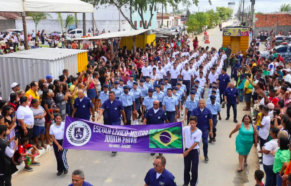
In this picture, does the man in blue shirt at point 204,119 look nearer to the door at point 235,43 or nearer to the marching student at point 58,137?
the marching student at point 58,137

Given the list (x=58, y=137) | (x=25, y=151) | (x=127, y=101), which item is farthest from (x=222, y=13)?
(x=25, y=151)

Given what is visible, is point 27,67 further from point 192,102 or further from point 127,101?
point 192,102

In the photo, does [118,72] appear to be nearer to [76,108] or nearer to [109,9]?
[76,108]

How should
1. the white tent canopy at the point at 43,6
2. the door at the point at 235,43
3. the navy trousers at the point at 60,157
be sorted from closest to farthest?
the navy trousers at the point at 60,157 → the white tent canopy at the point at 43,6 → the door at the point at 235,43

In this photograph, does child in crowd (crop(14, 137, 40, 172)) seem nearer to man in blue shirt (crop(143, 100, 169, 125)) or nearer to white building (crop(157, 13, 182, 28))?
man in blue shirt (crop(143, 100, 169, 125))

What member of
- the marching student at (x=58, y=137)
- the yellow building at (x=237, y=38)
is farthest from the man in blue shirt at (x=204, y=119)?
the yellow building at (x=237, y=38)

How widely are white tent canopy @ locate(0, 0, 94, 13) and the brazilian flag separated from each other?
739 cm

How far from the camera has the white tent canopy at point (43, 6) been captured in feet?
36.2

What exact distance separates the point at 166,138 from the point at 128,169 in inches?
61.5

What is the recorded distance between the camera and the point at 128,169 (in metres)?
7.64

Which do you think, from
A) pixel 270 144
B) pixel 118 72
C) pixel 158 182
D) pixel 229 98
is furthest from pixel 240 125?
pixel 118 72

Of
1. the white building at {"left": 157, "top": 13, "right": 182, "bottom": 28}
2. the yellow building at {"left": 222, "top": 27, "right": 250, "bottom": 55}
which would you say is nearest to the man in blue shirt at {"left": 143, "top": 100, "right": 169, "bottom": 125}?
the yellow building at {"left": 222, "top": 27, "right": 250, "bottom": 55}

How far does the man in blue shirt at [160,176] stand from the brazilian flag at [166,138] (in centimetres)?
183

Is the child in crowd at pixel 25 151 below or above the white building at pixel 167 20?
below
